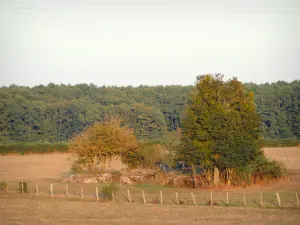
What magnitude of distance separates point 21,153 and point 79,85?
68.0 m

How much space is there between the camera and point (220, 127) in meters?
46.1

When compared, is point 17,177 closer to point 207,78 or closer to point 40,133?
point 207,78

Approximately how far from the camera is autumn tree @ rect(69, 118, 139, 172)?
2058 inches

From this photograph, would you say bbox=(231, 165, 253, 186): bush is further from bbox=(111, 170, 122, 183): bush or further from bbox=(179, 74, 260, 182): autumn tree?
bbox=(111, 170, 122, 183): bush

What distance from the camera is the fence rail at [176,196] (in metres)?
36.0

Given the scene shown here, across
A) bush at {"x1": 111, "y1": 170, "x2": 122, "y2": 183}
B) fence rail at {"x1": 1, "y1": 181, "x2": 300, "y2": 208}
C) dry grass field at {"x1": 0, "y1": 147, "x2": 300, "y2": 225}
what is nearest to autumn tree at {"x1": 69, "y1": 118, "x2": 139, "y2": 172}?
bush at {"x1": 111, "y1": 170, "x2": 122, "y2": 183}

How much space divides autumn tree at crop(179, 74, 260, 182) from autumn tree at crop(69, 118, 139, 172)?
7.52 m

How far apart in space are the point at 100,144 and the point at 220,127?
483 inches

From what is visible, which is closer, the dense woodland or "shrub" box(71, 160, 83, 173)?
"shrub" box(71, 160, 83, 173)

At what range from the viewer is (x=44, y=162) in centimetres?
7556

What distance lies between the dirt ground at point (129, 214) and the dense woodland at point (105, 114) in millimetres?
71814

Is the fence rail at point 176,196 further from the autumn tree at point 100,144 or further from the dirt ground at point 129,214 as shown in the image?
the autumn tree at point 100,144

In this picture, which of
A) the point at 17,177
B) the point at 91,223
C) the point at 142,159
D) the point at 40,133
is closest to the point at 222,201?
the point at 91,223

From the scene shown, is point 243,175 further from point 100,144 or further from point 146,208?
point 146,208
